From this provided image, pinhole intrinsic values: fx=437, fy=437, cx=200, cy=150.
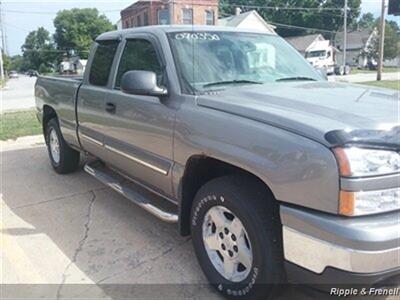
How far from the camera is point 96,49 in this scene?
4.90 m

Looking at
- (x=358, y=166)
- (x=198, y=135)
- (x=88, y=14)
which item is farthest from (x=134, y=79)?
(x=88, y=14)

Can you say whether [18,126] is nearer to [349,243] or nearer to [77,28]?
[349,243]

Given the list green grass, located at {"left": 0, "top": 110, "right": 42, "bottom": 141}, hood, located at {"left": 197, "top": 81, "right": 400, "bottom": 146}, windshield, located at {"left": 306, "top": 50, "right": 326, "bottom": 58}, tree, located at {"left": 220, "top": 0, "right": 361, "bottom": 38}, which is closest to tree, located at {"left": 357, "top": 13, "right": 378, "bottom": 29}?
tree, located at {"left": 220, "top": 0, "right": 361, "bottom": 38}

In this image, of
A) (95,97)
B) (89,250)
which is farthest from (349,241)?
(95,97)

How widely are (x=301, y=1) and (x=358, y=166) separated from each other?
Answer: 81.7 m

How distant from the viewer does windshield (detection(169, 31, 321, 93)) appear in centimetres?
342

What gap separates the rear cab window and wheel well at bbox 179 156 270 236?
173 cm

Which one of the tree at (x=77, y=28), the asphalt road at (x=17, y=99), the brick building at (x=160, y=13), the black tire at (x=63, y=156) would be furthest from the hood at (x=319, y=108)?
the tree at (x=77, y=28)

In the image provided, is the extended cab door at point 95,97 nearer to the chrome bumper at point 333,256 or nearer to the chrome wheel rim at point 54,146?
the chrome wheel rim at point 54,146

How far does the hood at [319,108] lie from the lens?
227cm

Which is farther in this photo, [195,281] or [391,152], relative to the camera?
[195,281]

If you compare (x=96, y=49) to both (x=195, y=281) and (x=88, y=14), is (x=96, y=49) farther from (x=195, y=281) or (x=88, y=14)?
(x=88, y=14)

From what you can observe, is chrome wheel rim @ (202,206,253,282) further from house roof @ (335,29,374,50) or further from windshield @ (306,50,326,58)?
house roof @ (335,29,374,50)

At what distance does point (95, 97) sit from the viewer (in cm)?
450
